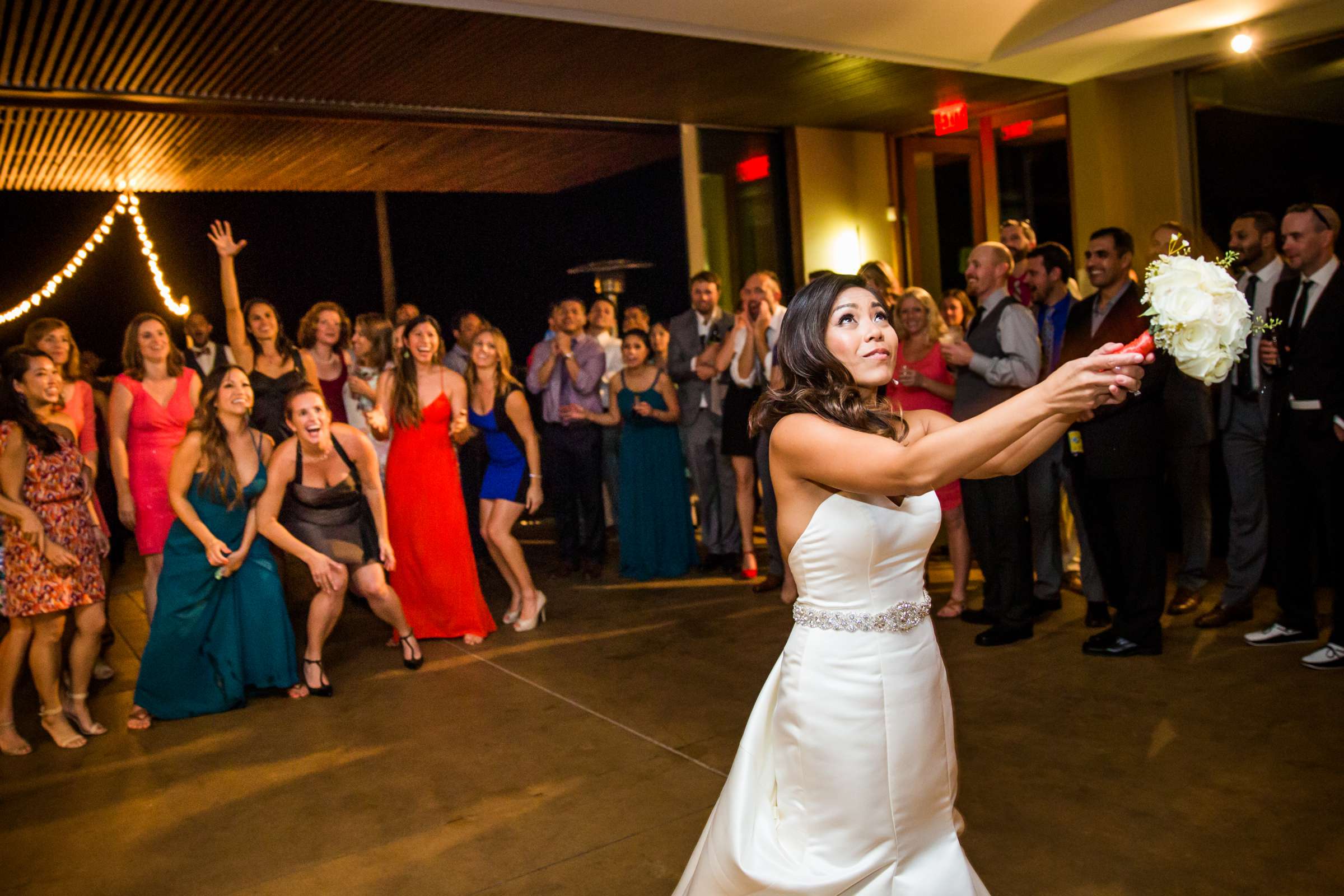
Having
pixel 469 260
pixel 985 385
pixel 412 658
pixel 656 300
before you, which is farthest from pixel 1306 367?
pixel 469 260

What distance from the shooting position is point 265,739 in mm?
4367

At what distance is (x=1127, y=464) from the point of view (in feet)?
14.6

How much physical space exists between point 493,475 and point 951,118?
5730 mm

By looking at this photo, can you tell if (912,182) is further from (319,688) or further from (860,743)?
(860,743)

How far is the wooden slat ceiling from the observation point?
586 cm

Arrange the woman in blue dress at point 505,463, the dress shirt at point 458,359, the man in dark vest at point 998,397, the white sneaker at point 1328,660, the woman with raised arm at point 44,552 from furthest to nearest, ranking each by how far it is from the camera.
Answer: the dress shirt at point 458,359 → the woman in blue dress at point 505,463 → the man in dark vest at point 998,397 → the woman with raised arm at point 44,552 → the white sneaker at point 1328,660

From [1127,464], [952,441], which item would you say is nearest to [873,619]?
[952,441]

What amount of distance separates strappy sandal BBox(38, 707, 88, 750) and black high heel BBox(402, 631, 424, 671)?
1.38 metres

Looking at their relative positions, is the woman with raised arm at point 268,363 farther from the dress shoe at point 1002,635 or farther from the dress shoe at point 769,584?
the dress shoe at point 1002,635

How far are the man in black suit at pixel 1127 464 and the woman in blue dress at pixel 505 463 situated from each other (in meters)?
2.80

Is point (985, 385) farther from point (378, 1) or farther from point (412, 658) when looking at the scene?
point (378, 1)

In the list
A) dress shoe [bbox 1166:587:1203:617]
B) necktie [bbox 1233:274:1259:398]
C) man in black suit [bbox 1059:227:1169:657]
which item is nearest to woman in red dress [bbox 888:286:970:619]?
man in black suit [bbox 1059:227:1169:657]

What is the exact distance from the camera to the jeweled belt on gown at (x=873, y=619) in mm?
2012

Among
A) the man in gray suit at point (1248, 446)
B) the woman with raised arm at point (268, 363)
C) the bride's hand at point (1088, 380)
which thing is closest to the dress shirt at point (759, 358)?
the man in gray suit at point (1248, 446)
